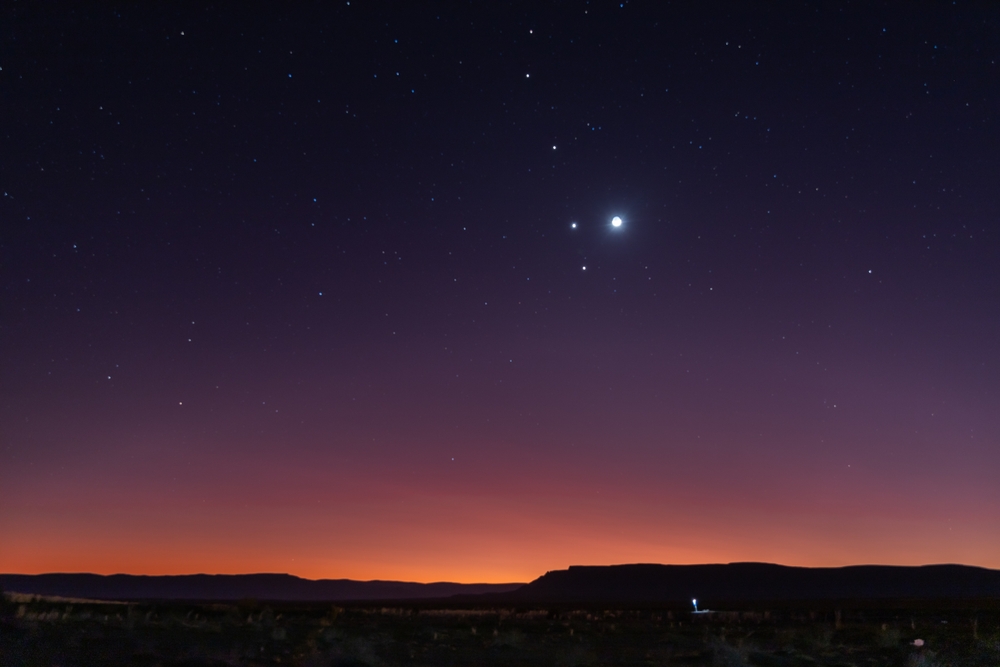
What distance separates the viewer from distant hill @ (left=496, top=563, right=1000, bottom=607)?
125m

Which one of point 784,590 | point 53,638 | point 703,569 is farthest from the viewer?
point 703,569

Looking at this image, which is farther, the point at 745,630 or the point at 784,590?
the point at 784,590

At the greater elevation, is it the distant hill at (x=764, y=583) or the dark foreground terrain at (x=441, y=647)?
the distant hill at (x=764, y=583)

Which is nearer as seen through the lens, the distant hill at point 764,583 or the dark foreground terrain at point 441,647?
the dark foreground terrain at point 441,647

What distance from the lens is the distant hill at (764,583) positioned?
410 ft

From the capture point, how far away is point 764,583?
448 ft

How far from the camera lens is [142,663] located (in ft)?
45.5

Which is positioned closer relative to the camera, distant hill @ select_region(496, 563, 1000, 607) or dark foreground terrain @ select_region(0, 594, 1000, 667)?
dark foreground terrain @ select_region(0, 594, 1000, 667)

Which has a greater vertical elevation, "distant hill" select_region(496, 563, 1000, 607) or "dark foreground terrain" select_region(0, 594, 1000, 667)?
"distant hill" select_region(496, 563, 1000, 607)

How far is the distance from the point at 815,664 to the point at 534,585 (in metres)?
164

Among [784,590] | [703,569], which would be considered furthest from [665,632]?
[703,569]

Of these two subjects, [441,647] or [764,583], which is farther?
[764,583]

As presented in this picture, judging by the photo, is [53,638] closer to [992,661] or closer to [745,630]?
[992,661]

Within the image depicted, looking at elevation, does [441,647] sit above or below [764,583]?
below
